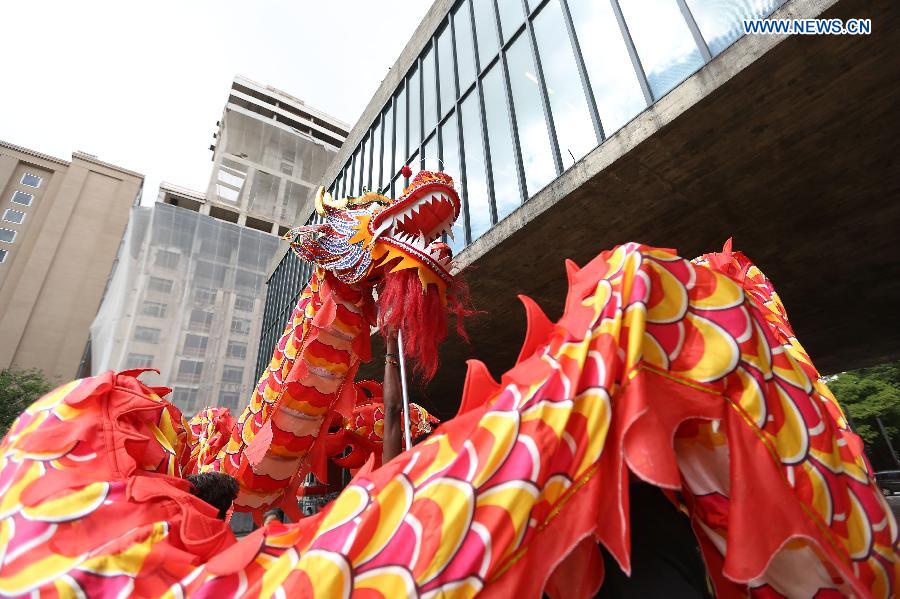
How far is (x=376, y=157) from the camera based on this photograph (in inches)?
297

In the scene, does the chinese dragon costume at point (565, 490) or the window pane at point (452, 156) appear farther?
the window pane at point (452, 156)

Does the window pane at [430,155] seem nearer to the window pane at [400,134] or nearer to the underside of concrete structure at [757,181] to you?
the window pane at [400,134]

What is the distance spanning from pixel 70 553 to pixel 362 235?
171 centimetres

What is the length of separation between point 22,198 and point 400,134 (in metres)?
40.8

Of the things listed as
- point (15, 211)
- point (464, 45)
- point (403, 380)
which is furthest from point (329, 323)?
point (15, 211)

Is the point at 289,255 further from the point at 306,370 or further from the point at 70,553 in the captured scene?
the point at 70,553

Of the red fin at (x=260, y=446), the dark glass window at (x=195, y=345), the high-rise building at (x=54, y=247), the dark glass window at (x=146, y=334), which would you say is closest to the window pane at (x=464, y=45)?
the red fin at (x=260, y=446)

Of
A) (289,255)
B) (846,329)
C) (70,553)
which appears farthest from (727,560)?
(289,255)

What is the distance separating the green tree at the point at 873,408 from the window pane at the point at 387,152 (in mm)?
23762

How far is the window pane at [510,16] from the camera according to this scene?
15.5ft

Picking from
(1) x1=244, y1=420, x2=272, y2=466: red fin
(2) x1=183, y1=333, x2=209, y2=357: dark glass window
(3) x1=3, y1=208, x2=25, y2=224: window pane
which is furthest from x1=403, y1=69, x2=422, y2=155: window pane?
(3) x1=3, y1=208, x2=25, y2=224: window pane

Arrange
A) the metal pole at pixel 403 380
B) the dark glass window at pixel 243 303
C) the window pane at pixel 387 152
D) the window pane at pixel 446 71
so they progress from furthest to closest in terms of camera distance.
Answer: the dark glass window at pixel 243 303 → the window pane at pixel 387 152 → the window pane at pixel 446 71 → the metal pole at pixel 403 380

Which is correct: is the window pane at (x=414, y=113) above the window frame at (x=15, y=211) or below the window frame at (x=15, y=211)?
below

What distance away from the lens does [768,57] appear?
246 centimetres
